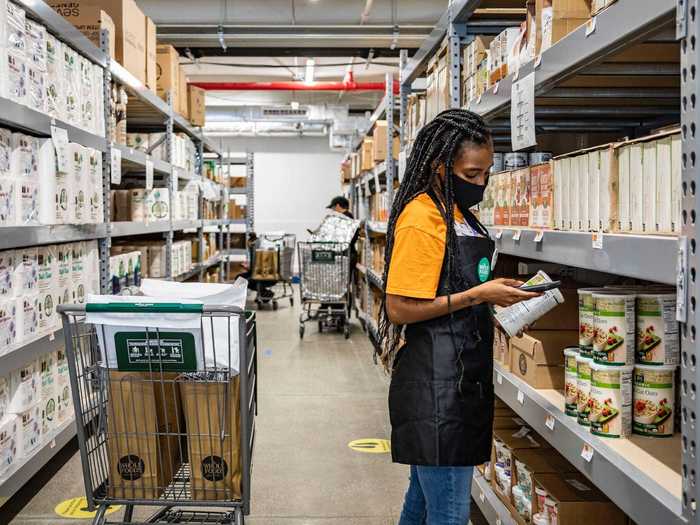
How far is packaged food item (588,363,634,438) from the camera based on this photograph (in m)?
1.76

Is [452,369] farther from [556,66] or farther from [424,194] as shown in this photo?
[556,66]

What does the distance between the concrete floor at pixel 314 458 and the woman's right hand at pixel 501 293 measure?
61.4 inches

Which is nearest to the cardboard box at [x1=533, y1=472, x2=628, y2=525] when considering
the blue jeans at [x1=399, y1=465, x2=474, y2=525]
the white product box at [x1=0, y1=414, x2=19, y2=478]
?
the blue jeans at [x1=399, y1=465, x2=474, y2=525]

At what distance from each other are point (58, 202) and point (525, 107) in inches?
86.9

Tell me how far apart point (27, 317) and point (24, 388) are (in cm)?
30

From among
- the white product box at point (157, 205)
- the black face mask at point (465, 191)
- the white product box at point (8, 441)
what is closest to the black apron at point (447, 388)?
the black face mask at point (465, 191)

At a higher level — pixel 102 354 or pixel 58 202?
pixel 58 202

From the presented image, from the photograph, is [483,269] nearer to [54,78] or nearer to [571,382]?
[571,382]

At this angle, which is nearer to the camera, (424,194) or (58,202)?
(424,194)

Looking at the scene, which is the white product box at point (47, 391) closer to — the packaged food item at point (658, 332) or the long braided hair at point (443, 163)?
the long braided hair at point (443, 163)

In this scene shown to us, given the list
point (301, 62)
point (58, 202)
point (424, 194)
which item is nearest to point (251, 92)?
point (301, 62)

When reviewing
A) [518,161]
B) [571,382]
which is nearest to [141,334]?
[571,382]

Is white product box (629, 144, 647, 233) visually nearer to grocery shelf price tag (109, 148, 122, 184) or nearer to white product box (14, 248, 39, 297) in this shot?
white product box (14, 248, 39, 297)

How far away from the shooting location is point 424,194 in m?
1.84
